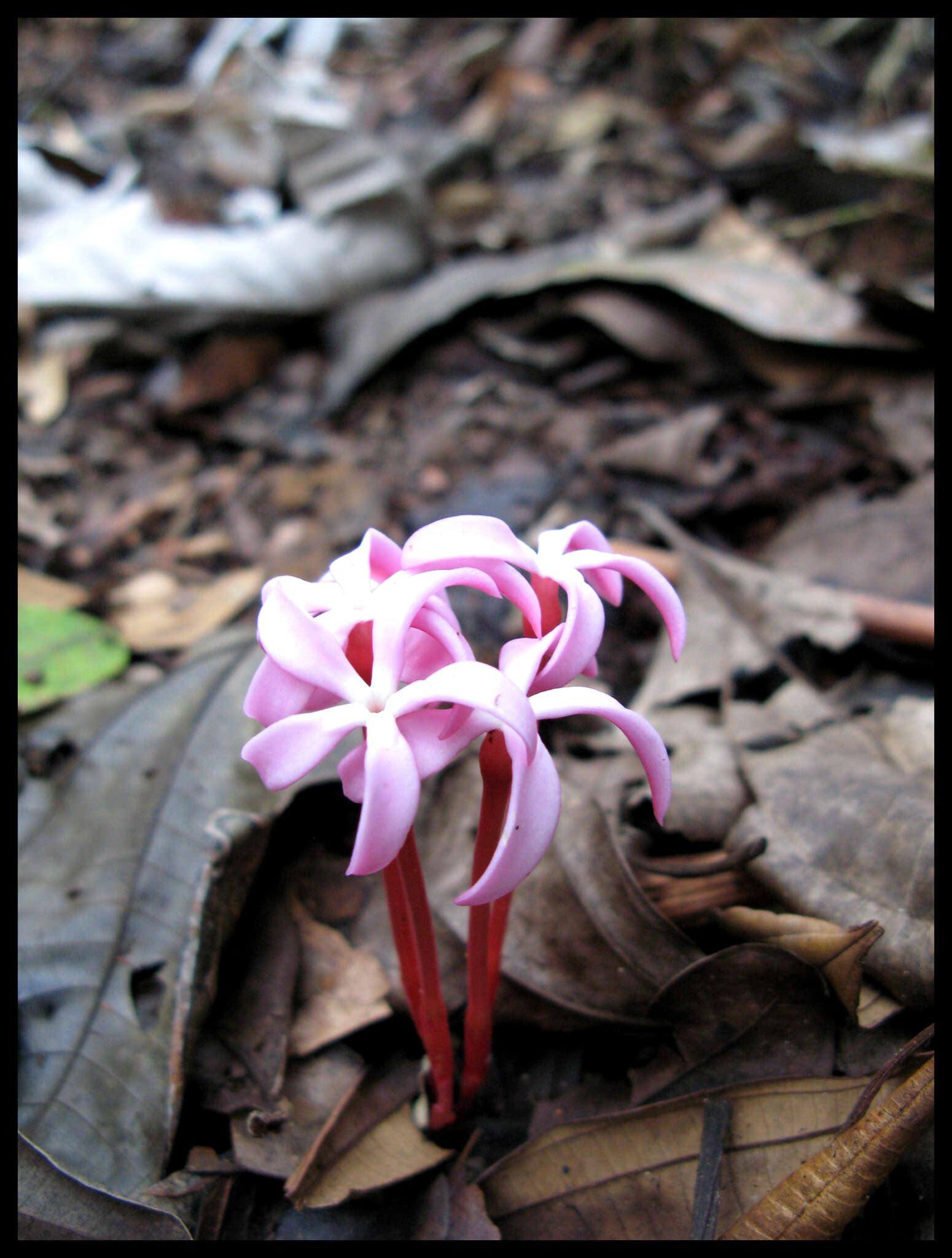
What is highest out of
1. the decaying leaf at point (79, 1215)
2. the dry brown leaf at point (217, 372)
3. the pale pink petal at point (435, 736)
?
the pale pink petal at point (435, 736)

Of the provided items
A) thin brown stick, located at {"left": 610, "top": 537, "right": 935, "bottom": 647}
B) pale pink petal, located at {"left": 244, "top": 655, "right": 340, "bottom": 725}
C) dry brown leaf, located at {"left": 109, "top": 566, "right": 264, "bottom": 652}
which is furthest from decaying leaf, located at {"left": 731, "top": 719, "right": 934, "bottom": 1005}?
dry brown leaf, located at {"left": 109, "top": 566, "right": 264, "bottom": 652}

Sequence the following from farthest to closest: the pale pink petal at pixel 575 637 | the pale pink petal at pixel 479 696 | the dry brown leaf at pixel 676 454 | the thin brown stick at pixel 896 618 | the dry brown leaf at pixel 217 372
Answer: the dry brown leaf at pixel 217 372
the dry brown leaf at pixel 676 454
the thin brown stick at pixel 896 618
the pale pink petal at pixel 575 637
the pale pink petal at pixel 479 696

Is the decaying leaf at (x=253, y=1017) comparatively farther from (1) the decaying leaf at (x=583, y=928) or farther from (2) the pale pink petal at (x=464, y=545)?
(2) the pale pink petal at (x=464, y=545)

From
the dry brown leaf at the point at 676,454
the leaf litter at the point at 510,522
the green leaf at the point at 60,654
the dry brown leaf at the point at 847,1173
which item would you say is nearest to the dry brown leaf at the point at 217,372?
the leaf litter at the point at 510,522

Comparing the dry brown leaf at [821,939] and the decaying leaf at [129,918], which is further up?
the dry brown leaf at [821,939]

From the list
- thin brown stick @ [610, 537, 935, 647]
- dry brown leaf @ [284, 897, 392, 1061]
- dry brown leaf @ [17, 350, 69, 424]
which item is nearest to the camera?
dry brown leaf @ [284, 897, 392, 1061]

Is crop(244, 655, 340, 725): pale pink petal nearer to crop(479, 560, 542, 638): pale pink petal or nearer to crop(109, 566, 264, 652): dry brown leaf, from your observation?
crop(479, 560, 542, 638): pale pink petal

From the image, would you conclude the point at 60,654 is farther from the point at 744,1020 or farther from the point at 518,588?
the point at 744,1020
